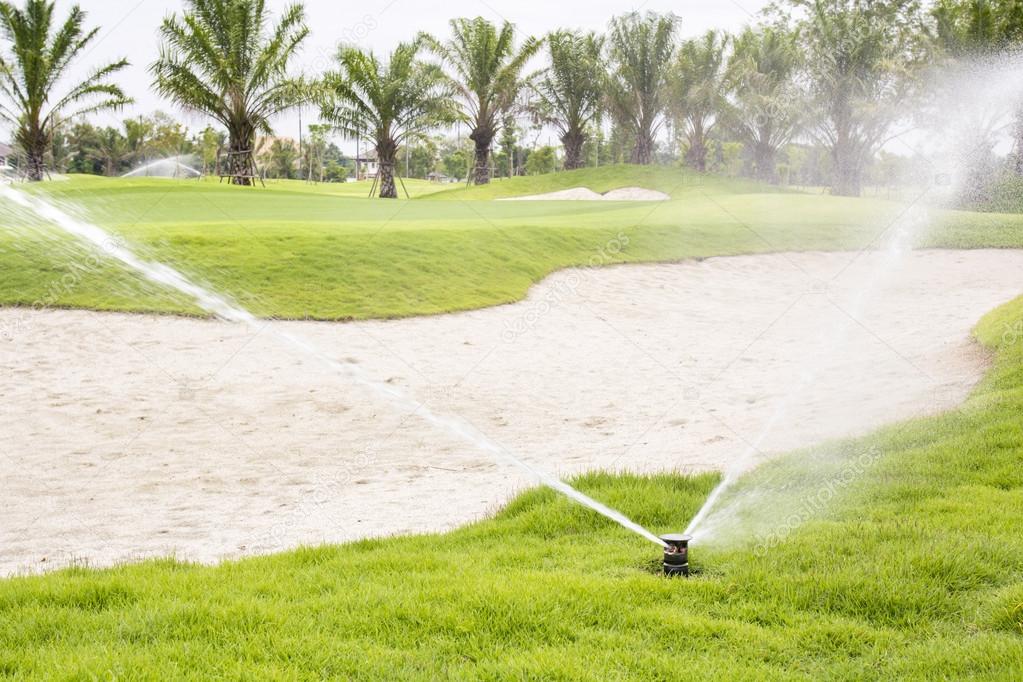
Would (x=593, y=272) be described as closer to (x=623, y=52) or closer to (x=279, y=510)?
(x=279, y=510)

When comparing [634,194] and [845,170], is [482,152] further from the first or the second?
[845,170]

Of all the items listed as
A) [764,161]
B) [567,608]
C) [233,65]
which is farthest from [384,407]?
[764,161]

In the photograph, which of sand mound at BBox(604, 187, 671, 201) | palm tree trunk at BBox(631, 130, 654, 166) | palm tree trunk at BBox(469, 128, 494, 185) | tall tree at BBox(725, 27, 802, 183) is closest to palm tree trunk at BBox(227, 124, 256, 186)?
palm tree trunk at BBox(469, 128, 494, 185)

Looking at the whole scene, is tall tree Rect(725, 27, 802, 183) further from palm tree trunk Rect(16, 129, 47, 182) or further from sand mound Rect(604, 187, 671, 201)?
palm tree trunk Rect(16, 129, 47, 182)

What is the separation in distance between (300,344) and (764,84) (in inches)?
1817

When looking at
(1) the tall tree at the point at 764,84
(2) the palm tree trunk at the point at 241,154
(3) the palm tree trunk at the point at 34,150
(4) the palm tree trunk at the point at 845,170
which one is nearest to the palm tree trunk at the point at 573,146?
(1) the tall tree at the point at 764,84

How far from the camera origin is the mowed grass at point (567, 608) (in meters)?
3.69

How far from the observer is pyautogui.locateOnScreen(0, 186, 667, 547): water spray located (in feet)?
21.1

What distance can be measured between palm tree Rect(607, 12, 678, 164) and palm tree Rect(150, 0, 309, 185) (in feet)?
71.2

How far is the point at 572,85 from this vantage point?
5509cm

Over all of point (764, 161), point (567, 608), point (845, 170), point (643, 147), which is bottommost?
point (567, 608)

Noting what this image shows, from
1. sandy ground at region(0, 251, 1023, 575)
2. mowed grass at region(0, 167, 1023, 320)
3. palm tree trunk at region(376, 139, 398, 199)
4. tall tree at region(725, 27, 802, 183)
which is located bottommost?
sandy ground at region(0, 251, 1023, 575)

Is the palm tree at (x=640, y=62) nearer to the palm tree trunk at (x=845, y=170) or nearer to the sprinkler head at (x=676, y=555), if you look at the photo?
the palm tree trunk at (x=845, y=170)

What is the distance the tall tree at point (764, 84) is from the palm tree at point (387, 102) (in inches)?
712
